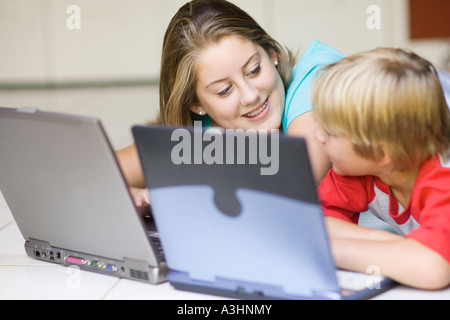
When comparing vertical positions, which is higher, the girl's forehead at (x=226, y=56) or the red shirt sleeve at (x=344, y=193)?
the girl's forehead at (x=226, y=56)

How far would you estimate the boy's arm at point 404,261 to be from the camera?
864 millimetres

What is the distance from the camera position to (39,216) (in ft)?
3.35

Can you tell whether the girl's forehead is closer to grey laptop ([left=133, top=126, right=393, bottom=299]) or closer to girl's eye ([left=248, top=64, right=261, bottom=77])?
girl's eye ([left=248, top=64, right=261, bottom=77])

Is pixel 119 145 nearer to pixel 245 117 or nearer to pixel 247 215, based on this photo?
pixel 245 117

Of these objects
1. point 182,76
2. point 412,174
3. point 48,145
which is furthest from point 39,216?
point 412,174

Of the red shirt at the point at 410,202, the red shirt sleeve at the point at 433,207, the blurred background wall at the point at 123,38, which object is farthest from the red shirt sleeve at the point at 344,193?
the blurred background wall at the point at 123,38

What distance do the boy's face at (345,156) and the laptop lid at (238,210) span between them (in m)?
0.22

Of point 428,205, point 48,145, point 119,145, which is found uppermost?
point 48,145

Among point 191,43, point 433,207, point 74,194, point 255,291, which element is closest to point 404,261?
point 433,207

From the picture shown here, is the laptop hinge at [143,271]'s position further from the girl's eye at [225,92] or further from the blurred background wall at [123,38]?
the blurred background wall at [123,38]

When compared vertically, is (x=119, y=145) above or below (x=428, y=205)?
below

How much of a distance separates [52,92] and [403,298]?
157 inches

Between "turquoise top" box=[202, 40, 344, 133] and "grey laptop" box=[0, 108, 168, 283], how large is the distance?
482 millimetres

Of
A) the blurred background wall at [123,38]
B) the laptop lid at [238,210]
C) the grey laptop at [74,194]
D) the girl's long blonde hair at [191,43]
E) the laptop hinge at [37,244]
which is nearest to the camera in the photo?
the laptop lid at [238,210]
